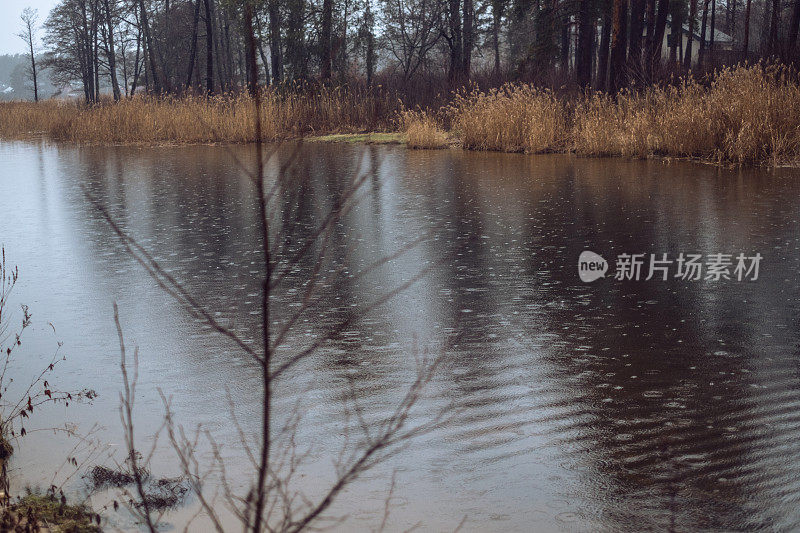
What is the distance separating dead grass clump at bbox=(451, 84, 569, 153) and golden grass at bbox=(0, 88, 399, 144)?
3.64 m

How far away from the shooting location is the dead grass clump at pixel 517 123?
55.9 feet

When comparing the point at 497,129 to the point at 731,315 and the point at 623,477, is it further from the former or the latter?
the point at 623,477

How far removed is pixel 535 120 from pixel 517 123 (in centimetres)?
57

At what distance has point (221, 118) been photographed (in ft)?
72.6

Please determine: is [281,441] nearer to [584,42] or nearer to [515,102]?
[515,102]

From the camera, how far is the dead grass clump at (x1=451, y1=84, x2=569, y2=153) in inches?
671

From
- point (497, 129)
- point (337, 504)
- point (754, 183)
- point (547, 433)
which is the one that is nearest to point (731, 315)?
point (547, 433)

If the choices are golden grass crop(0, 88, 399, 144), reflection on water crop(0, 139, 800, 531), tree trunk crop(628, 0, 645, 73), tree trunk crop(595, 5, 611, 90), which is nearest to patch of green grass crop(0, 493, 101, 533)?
reflection on water crop(0, 139, 800, 531)

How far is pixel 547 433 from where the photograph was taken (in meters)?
3.43

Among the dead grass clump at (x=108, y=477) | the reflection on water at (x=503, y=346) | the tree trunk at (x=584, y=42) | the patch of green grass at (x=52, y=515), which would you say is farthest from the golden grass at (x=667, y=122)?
the patch of green grass at (x=52, y=515)

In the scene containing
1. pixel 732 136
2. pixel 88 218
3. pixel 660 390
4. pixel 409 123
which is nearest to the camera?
pixel 660 390

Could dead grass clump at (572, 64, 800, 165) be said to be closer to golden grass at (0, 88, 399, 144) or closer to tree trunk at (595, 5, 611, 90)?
golden grass at (0, 88, 399, 144)

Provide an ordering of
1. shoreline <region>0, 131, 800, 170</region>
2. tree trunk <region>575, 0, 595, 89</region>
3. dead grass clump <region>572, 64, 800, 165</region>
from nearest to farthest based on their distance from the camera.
→ dead grass clump <region>572, 64, 800, 165</region>
shoreline <region>0, 131, 800, 170</region>
tree trunk <region>575, 0, 595, 89</region>

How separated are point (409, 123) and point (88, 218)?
38.8ft
